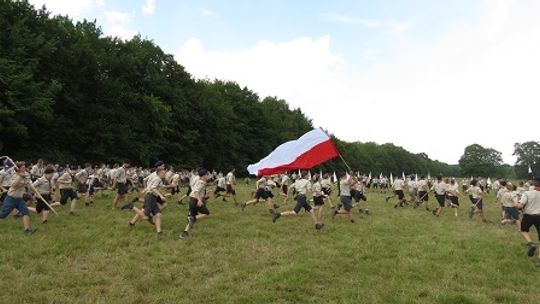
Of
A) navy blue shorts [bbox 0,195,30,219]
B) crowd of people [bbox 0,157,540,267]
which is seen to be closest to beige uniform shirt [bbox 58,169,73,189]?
crowd of people [bbox 0,157,540,267]

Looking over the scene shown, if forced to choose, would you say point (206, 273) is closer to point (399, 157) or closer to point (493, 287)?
point (493, 287)

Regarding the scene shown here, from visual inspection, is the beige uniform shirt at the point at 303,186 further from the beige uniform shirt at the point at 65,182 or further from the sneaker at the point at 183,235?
the beige uniform shirt at the point at 65,182

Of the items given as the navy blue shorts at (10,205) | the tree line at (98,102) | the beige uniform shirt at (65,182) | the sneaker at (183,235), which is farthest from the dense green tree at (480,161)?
the navy blue shorts at (10,205)

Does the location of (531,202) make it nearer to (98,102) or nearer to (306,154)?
(306,154)

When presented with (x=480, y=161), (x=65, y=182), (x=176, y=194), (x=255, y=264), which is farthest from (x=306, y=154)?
(x=480, y=161)

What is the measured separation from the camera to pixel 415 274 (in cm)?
1051

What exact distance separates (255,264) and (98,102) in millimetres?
42946

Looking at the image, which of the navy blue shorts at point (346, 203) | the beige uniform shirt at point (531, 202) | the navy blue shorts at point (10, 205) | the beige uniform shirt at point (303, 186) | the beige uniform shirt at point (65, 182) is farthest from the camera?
the navy blue shorts at point (346, 203)

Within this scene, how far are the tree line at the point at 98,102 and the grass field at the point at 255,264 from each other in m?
25.9

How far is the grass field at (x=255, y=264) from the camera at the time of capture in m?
8.85

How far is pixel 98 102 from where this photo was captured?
162ft

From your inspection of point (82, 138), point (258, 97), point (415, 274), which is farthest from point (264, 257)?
point (258, 97)

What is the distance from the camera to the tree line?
38.4 meters

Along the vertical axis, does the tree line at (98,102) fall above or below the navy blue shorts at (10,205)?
above
